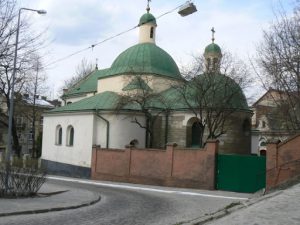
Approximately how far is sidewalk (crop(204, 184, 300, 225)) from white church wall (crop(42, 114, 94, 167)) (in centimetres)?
2546

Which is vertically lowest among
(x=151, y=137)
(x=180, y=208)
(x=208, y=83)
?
(x=180, y=208)

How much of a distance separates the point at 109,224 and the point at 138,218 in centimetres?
162

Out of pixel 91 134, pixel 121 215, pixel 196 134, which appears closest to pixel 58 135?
pixel 91 134

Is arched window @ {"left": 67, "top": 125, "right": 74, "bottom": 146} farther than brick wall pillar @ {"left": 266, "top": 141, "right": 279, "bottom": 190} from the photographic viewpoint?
Yes

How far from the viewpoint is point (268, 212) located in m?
11.1

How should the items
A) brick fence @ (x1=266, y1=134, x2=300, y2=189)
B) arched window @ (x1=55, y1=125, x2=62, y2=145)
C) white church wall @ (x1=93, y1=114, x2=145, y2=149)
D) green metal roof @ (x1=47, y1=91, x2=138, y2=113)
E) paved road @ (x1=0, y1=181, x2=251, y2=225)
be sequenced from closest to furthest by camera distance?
1. paved road @ (x1=0, y1=181, x2=251, y2=225)
2. brick fence @ (x1=266, y1=134, x2=300, y2=189)
3. white church wall @ (x1=93, y1=114, x2=145, y2=149)
4. green metal roof @ (x1=47, y1=91, x2=138, y2=113)
5. arched window @ (x1=55, y1=125, x2=62, y2=145)

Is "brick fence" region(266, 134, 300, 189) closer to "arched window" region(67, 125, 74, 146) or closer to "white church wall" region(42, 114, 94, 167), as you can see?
"white church wall" region(42, 114, 94, 167)

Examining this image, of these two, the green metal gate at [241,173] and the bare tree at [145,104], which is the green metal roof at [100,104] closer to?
the bare tree at [145,104]

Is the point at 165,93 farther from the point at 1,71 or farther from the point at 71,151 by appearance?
the point at 1,71

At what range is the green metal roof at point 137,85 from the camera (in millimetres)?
38625

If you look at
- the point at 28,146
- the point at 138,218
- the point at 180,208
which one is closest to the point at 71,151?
the point at 180,208

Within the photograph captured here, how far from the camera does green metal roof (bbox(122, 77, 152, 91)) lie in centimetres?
3862

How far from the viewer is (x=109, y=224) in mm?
12125

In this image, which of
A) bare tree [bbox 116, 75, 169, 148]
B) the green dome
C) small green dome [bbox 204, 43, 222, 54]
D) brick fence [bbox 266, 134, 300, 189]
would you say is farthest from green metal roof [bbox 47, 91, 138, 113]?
brick fence [bbox 266, 134, 300, 189]
